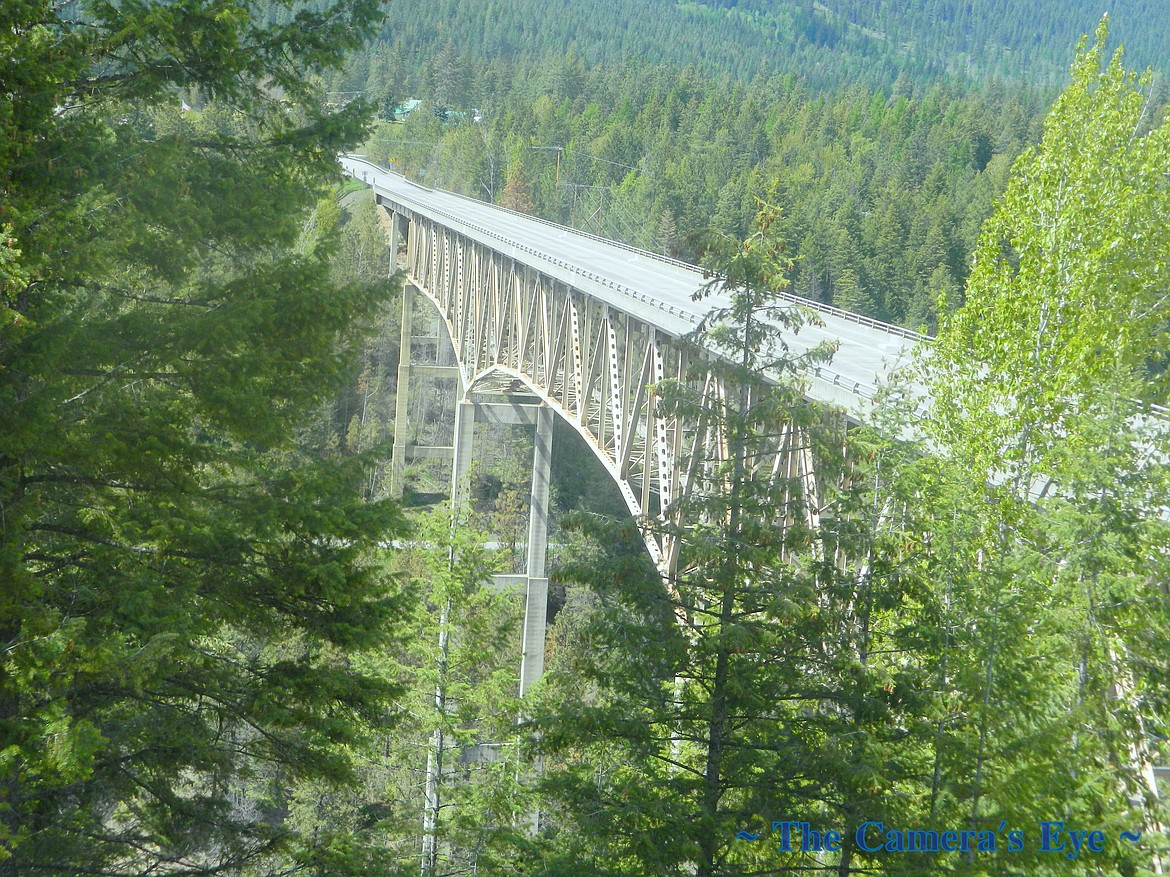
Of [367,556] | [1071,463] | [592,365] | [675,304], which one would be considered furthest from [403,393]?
[1071,463]

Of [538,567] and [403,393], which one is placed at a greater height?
[403,393]

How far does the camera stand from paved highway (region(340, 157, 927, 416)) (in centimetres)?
1565

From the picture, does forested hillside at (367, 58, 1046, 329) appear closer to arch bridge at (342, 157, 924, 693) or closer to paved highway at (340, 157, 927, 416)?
paved highway at (340, 157, 927, 416)

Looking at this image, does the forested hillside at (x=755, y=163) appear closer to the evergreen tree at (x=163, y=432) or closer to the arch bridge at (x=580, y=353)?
the arch bridge at (x=580, y=353)

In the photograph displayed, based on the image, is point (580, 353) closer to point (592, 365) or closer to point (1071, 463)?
point (592, 365)

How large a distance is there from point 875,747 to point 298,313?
4.73m

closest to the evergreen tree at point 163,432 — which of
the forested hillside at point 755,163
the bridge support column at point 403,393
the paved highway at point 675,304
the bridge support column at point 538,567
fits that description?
the paved highway at point 675,304

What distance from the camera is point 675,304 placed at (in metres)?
26.3

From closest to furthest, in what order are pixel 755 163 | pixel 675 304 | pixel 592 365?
1. pixel 592 365
2. pixel 675 304
3. pixel 755 163

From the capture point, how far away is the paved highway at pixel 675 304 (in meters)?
15.6

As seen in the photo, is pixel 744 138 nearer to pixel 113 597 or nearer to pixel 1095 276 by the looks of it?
pixel 1095 276

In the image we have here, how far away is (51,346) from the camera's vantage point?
20.1 feet

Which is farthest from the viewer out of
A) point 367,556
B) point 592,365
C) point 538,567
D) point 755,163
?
point 755,163

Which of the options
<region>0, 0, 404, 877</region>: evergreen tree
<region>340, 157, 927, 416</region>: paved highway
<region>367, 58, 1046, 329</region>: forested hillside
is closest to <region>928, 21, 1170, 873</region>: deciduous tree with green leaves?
<region>340, 157, 927, 416</region>: paved highway
